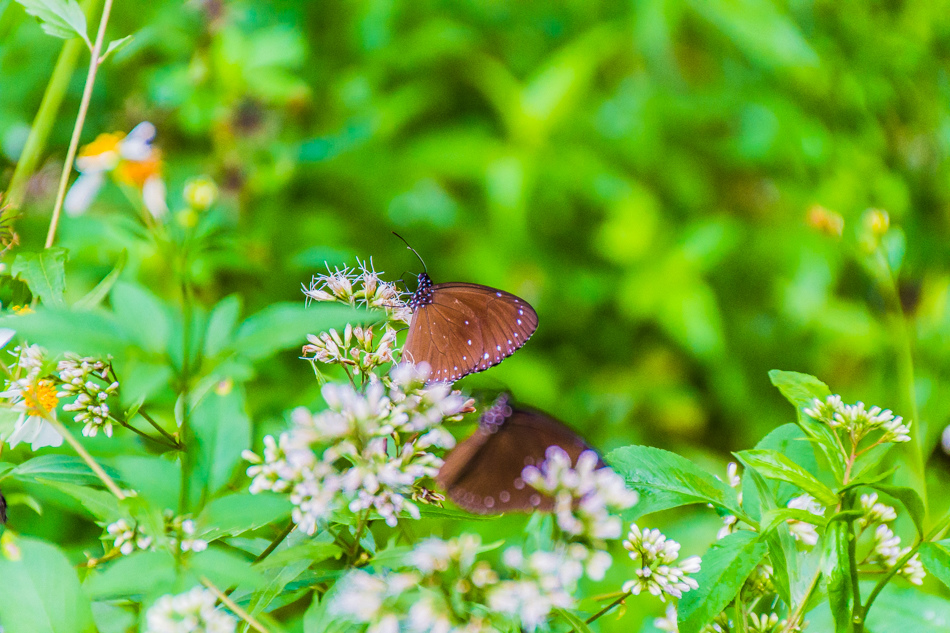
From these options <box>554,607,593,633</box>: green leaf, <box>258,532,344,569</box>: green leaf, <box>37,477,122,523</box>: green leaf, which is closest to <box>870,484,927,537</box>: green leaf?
<box>554,607,593,633</box>: green leaf

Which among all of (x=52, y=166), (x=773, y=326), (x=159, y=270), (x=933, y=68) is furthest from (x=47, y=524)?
(x=933, y=68)

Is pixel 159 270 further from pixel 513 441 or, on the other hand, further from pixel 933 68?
pixel 933 68

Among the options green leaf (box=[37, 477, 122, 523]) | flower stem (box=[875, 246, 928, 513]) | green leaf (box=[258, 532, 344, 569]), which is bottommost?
flower stem (box=[875, 246, 928, 513])

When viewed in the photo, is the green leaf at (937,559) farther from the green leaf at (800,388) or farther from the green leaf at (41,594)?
the green leaf at (41,594)

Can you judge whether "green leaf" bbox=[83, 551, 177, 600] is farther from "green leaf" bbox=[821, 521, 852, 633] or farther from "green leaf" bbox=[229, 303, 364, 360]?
"green leaf" bbox=[821, 521, 852, 633]

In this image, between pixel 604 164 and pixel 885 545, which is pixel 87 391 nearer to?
pixel 885 545

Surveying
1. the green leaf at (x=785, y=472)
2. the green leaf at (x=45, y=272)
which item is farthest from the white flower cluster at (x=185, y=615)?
the green leaf at (x=785, y=472)

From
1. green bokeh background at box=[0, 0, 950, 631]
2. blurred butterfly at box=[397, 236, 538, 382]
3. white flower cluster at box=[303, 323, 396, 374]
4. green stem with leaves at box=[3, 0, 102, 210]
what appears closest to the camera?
white flower cluster at box=[303, 323, 396, 374]
